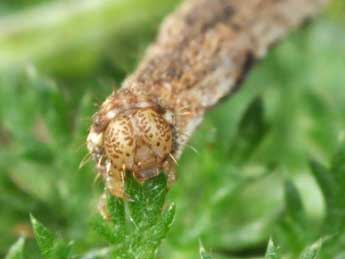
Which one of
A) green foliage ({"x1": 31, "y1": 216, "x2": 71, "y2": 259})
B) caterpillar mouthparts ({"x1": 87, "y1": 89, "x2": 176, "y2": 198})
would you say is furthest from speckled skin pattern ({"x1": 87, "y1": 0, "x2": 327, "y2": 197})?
green foliage ({"x1": 31, "y1": 216, "x2": 71, "y2": 259})

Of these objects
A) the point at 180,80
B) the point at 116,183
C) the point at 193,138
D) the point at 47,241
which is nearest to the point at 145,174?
the point at 116,183

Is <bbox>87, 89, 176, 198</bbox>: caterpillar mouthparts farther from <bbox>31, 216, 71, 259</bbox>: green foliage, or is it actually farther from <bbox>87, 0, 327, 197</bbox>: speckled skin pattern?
<bbox>31, 216, 71, 259</bbox>: green foliage

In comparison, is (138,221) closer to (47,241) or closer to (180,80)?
(47,241)

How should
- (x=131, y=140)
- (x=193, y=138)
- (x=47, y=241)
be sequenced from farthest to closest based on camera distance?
(x=193, y=138) < (x=47, y=241) < (x=131, y=140)

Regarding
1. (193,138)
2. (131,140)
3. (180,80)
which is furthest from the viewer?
(193,138)

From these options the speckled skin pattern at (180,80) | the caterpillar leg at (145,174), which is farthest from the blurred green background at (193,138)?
the caterpillar leg at (145,174)

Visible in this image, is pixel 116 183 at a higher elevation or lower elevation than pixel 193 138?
lower

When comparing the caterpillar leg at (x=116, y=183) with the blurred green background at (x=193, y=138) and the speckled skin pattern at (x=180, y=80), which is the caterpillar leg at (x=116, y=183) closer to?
the speckled skin pattern at (x=180, y=80)
